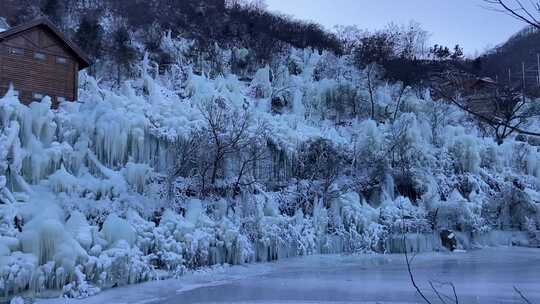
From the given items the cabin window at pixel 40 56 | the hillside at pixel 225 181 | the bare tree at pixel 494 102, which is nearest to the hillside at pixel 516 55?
the bare tree at pixel 494 102

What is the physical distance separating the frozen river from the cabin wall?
956 centimetres

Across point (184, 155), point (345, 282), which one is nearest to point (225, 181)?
point (184, 155)

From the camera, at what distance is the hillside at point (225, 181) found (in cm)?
1133

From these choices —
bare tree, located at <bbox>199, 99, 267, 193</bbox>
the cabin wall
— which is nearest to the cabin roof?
the cabin wall

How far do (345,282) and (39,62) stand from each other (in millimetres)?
13275

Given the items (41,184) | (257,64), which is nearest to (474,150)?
(257,64)

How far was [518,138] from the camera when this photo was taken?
24984 millimetres

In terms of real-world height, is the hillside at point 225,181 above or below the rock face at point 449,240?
above

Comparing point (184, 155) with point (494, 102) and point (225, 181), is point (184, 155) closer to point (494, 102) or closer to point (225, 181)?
point (225, 181)

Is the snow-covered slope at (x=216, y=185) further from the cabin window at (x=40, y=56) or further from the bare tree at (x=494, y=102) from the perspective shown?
the bare tree at (x=494, y=102)

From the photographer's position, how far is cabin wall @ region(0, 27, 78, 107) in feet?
55.9

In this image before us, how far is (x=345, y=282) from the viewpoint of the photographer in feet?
37.1

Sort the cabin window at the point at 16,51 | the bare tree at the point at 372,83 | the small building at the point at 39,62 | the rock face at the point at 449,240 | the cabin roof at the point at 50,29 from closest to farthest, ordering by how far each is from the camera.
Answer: the cabin roof at the point at 50,29
the small building at the point at 39,62
the cabin window at the point at 16,51
the rock face at the point at 449,240
the bare tree at the point at 372,83

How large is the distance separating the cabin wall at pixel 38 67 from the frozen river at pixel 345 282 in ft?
31.4
